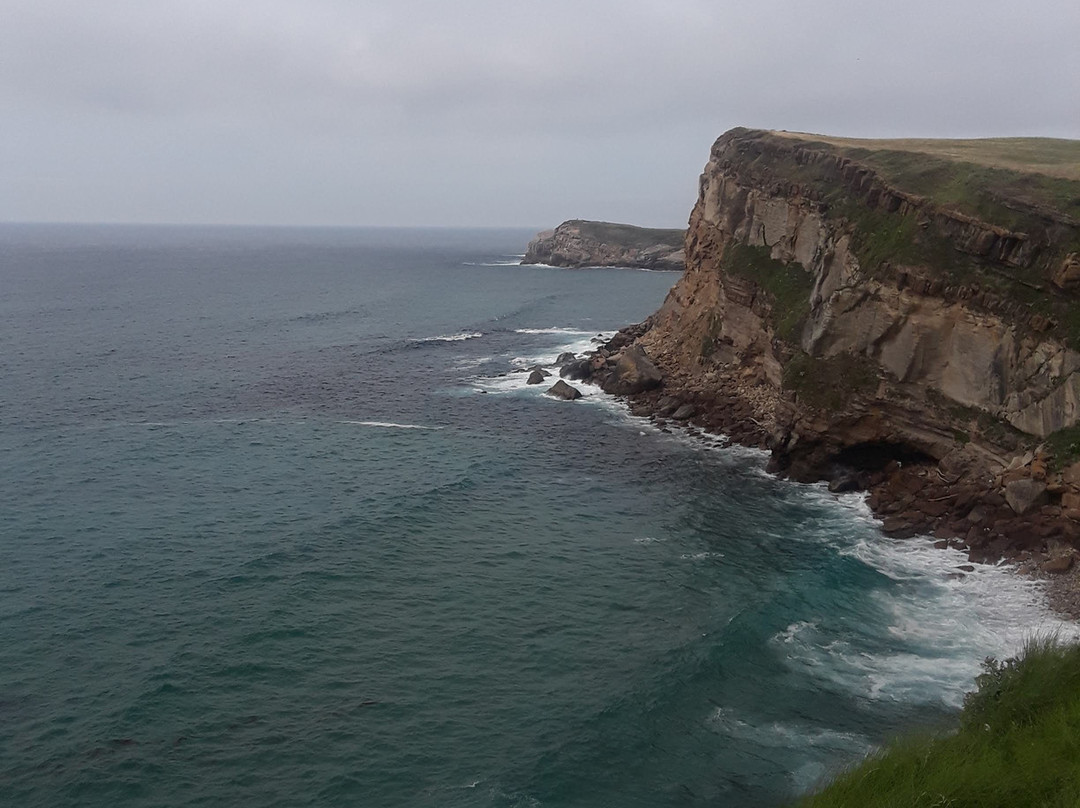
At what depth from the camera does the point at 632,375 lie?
77438mm

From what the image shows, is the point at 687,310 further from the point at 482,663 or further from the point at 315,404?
the point at 482,663

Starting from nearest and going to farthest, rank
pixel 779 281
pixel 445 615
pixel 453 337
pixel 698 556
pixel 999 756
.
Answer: pixel 999 756, pixel 445 615, pixel 698 556, pixel 779 281, pixel 453 337

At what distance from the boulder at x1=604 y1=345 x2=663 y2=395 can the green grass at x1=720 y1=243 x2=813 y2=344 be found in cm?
1125

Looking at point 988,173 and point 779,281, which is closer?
point 988,173

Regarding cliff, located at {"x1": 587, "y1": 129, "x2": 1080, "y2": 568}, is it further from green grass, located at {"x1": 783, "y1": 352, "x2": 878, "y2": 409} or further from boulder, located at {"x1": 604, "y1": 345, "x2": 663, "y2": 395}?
boulder, located at {"x1": 604, "y1": 345, "x2": 663, "y2": 395}

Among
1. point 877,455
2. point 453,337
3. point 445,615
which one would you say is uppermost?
point 453,337

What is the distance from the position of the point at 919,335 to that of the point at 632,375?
3014cm

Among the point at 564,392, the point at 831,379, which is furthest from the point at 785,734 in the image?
the point at 564,392

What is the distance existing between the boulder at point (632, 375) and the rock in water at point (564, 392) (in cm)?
334

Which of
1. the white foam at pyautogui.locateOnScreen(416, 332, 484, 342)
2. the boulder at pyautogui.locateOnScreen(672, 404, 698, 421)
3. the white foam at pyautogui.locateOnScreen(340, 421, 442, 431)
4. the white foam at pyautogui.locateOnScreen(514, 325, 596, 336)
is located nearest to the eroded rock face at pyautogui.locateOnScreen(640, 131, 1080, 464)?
the boulder at pyautogui.locateOnScreen(672, 404, 698, 421)

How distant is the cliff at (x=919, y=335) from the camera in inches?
1756

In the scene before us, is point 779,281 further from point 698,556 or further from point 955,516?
point 698,556

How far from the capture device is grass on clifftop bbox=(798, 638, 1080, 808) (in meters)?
19.3

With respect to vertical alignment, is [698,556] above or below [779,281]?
below
